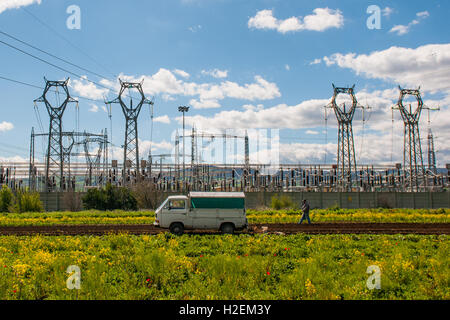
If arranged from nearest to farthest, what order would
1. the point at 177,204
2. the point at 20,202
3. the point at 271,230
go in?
1. the point at 177,204
2. the point at 271,230
3. the point at 20,202

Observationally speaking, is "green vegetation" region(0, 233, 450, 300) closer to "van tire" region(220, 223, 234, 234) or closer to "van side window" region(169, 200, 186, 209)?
"van tire" region(220, 223, 234, 234)

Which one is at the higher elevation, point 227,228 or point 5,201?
point 5,201

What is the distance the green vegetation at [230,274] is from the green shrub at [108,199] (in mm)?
33243

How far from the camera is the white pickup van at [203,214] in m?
22.0

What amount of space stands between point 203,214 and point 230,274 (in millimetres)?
10921

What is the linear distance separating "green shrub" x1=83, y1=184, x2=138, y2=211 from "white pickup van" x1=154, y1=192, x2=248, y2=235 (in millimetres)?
28187

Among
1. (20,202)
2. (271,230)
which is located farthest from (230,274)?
(20,202)

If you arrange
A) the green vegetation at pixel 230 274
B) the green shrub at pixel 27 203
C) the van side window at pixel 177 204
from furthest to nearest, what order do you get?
the green shrub at pixel 27 203 < the van side window at pixel 177 204 < the green vegetation at pixel 230 274

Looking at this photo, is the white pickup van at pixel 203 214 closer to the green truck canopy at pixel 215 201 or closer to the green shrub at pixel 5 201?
the green truck canopy at pixel 215 201

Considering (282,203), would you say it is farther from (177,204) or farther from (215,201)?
(177,204)

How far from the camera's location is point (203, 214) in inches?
864

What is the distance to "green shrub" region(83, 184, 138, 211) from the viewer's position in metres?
48.2

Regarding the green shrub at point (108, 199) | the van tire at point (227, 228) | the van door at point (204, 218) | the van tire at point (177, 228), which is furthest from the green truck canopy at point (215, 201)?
the green shrub at point (108, 199)

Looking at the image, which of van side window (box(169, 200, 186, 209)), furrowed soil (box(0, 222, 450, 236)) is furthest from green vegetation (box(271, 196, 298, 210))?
van side window (box(169, 200, 186, 209))
